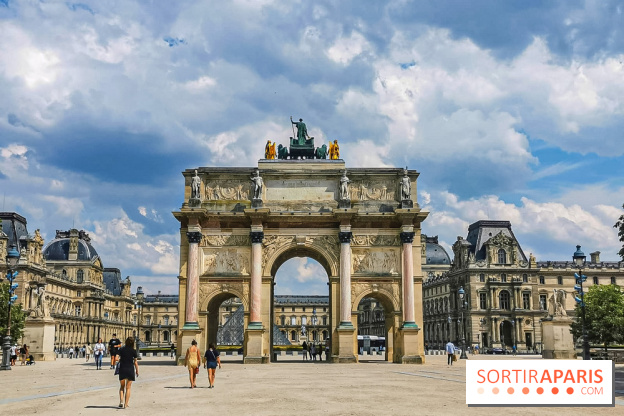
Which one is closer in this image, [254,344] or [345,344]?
[254,344]

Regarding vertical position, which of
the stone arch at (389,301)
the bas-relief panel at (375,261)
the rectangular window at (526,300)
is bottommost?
the stone arch at (389,301)

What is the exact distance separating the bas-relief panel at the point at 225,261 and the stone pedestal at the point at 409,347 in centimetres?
1117

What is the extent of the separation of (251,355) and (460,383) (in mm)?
18954

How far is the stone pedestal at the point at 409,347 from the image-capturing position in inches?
1608

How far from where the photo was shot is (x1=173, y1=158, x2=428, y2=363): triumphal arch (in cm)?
4156

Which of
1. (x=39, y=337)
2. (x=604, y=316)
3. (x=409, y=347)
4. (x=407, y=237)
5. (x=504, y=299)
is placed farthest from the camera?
(x=504, y=299)

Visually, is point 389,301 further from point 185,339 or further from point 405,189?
point 185,339

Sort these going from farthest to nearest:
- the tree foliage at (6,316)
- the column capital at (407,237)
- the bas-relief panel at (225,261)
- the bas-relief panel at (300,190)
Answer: the tree foliage at (6,316)
the bas-relief panel at (300,190)
the bas-relief panel at (225,261)
the column capital at (407,237)

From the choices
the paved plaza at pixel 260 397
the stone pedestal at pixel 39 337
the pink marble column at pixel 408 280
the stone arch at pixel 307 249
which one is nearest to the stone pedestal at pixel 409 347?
the pink marble column at pixel 408 280

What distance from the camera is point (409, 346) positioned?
135ft

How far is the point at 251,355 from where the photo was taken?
4028 centimetres

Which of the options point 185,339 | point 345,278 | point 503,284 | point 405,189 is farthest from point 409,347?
point 503,284

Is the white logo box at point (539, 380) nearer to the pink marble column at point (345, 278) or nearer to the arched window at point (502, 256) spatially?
the pink marble column at point (345, 278)

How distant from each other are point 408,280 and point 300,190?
31.0 feet
